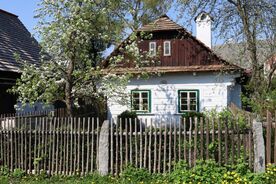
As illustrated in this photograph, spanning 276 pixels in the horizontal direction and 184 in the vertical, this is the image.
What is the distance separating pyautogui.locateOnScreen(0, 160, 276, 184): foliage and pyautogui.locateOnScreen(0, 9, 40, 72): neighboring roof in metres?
9.64

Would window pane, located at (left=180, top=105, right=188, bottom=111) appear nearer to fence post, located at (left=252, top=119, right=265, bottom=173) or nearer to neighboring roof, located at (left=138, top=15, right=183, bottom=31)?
neighboring roof, located at (left=138, top=15, right=183, bottom=31)

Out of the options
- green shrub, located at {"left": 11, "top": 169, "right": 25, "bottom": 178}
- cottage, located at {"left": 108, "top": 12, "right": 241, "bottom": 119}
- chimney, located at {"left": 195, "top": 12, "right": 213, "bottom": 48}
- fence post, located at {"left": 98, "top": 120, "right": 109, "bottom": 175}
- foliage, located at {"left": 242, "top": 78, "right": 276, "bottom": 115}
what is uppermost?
chimney, located at {"left": 195, "top": 12, "right": 213, "bottom": 48}

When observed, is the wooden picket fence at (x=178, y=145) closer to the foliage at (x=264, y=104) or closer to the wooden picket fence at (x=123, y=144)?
the wooden picket fence at (x=123, y=144)

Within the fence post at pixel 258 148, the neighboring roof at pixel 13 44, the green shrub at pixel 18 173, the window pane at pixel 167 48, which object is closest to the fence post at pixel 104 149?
the green shrub at pixel 18 173

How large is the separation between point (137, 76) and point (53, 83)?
718 centimetres

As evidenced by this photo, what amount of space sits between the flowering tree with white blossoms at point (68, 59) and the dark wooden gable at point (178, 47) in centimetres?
572

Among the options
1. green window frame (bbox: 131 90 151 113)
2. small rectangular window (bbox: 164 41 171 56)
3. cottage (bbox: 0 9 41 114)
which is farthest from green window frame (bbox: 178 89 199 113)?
cottage (bbox: 0 9 41 114)

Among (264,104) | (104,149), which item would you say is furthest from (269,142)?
(264,104)

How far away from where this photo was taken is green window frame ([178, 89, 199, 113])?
816 inches

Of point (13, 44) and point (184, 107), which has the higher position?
point (13, 44)

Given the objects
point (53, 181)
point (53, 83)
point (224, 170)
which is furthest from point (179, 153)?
point (53, 83)

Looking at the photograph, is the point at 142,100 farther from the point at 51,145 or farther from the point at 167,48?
the point at 51,145

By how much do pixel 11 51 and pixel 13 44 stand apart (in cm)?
140

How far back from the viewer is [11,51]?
19.6 metres
